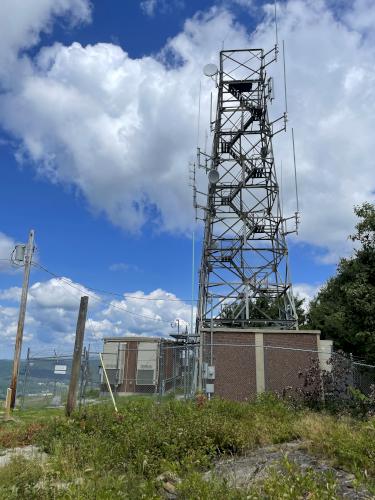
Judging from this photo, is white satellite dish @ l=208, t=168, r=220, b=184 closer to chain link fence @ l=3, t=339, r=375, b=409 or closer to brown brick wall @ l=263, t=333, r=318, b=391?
chain link fence @ l=3, t=339, r=375, b=409

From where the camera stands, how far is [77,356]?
12891 millimetres

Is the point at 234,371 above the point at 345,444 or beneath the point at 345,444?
above

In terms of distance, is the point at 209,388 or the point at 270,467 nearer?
the point at 270,467

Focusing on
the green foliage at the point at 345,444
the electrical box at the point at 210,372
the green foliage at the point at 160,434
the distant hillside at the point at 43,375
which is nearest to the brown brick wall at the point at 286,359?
the electrical box at the point at 210,372

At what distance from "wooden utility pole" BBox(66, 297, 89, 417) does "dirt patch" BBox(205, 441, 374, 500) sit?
5463 millimetres

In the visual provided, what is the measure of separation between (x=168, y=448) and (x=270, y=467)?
2.66 metres

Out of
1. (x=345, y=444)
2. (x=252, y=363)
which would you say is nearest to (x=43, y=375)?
(x=252, y=363)

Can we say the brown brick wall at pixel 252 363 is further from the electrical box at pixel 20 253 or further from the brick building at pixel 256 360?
the electrical box at pixel 20 253

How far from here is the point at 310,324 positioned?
110 ft

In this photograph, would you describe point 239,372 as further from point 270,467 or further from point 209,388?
point 270,467

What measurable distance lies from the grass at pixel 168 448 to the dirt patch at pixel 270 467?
19 centimetres

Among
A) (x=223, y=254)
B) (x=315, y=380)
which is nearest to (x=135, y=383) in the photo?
(x=223, y=254)

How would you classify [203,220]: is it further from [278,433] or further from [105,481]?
[105,481]

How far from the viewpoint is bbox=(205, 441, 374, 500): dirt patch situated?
5.62 meters
